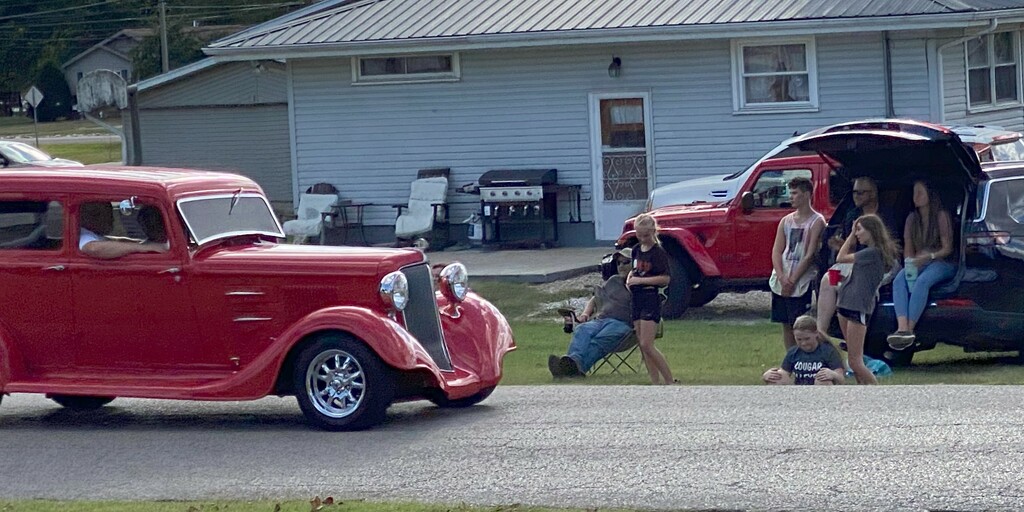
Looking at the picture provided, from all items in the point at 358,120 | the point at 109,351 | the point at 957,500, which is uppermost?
the point at 358,120

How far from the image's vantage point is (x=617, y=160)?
873 inches

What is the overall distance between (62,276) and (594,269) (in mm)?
11195

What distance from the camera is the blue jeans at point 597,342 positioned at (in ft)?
39.6

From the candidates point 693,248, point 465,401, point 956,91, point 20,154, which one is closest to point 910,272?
point 465,401

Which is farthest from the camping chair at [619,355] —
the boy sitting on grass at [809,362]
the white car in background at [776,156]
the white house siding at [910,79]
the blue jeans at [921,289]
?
the white house siding at [910,79]

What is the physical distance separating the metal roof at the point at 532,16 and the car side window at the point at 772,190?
16.1ft

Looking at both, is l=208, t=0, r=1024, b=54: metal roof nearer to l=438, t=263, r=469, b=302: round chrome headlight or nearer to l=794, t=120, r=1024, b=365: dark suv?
l=794, t=120, r=1024, b=365: dark suv

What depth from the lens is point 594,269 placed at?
19703 mm

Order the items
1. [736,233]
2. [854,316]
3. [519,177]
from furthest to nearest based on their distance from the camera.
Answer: [519,177]
[736,233]
[854,316]

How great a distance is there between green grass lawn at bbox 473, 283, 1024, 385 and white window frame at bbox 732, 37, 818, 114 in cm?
555

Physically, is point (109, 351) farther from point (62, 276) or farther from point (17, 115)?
point (17, 115)

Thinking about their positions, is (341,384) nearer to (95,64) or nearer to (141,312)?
(141,312)

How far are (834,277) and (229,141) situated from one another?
20529 mm

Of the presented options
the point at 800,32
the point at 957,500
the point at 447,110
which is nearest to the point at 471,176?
the point at 447,110
